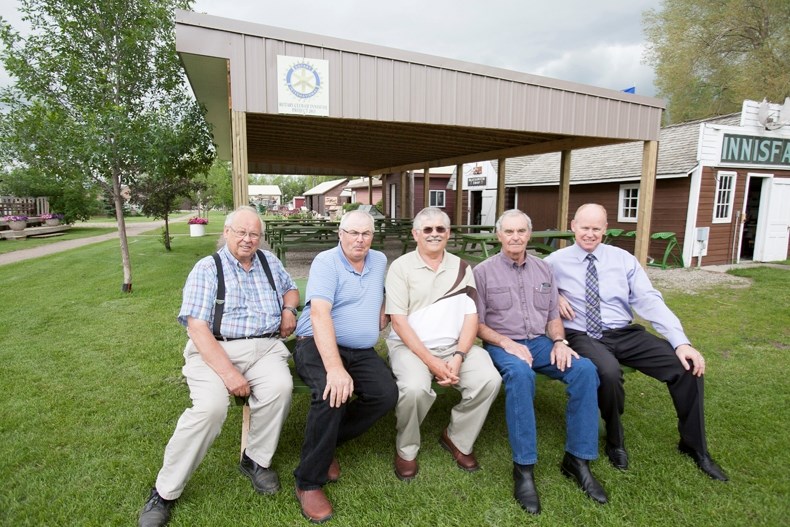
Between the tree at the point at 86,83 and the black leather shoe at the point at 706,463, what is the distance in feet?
21.3

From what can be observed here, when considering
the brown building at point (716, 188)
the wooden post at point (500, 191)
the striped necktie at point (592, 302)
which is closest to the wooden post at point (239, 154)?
the striped necktie at point (592, 302)

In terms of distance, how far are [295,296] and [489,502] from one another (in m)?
1.57

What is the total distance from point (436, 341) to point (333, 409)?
2.40 feet

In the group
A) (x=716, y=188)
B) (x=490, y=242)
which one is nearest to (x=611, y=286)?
(x=490, y=242)

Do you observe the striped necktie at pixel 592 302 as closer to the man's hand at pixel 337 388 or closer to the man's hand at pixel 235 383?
the man's hand at pixel 337 388

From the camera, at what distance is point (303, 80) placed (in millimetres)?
5250

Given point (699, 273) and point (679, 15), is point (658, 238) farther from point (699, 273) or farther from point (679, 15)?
point (679, 15)

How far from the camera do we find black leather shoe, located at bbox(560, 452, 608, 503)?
7.47ft

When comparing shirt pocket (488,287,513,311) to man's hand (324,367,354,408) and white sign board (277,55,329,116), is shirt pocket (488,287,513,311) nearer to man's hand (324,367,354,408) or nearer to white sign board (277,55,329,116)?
man's hand (324,367,354,408)

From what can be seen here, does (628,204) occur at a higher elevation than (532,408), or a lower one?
higher

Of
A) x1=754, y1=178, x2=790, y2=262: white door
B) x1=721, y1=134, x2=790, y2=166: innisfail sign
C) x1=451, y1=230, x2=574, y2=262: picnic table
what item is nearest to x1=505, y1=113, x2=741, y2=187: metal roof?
x1=721, y1=134, x2=790, y2=166: innisfail sign

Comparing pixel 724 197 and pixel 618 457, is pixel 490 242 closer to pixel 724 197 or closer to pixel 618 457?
pixel 618 457

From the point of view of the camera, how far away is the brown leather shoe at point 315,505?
2115 millimetres

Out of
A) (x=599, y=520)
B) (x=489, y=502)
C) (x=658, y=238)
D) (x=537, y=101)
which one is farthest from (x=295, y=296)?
(x=658, y=238)
